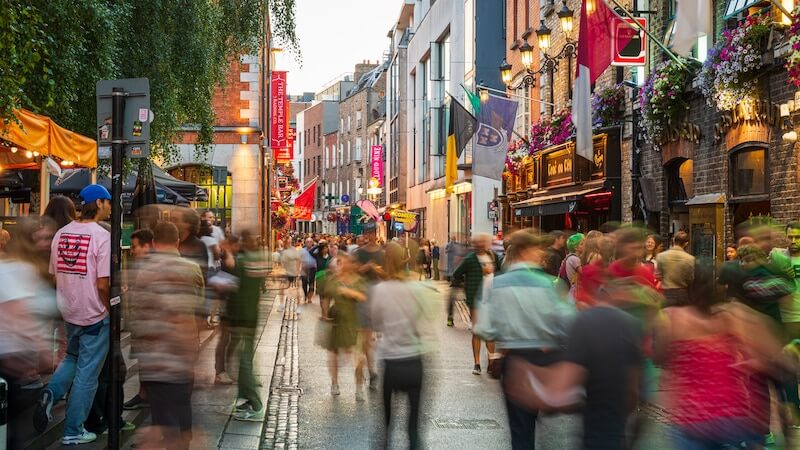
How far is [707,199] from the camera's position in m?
16.2

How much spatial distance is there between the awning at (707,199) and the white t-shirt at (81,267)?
37.6ft

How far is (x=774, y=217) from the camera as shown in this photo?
45.9ft

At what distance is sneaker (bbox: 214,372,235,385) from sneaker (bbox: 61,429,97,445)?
3.33m

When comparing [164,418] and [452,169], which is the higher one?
[452,169]

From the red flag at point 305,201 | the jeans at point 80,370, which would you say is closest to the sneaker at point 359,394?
the jeans at point 80,370

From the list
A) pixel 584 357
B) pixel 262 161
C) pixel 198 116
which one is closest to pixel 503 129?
pixel 198 116

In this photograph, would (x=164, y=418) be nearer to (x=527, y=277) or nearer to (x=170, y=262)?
(x=170, y=262)

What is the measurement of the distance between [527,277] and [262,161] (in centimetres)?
2990

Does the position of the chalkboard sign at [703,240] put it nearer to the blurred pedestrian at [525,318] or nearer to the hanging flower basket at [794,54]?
the hanging flower basket at [794,54]

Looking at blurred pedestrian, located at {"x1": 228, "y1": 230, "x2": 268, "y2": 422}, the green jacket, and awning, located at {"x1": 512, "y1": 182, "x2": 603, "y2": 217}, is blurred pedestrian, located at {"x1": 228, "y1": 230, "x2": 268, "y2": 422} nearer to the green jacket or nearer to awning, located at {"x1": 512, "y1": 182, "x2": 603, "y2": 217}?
the green jacket

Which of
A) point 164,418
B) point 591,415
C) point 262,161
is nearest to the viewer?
point 591,415

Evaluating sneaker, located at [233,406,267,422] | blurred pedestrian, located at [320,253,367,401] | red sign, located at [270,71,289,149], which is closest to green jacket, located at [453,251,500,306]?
blurred pedestrian, located at [320,253,367,401]

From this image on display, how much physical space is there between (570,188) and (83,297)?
18169 millimetres

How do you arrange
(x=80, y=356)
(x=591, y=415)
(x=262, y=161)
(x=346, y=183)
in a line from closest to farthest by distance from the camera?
(x=591, y=415) < (x=80, y=356) < (x=262, y=161) < (x=346, y=183)
